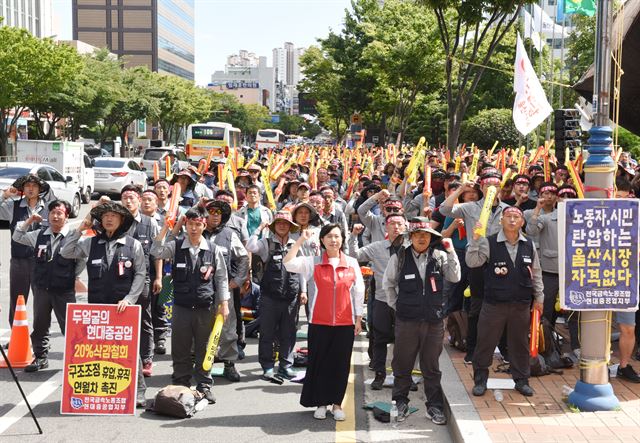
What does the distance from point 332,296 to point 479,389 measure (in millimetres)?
1710

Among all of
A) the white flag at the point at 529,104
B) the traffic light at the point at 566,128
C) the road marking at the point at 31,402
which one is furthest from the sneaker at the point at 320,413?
the traffic light at the point at 566,128

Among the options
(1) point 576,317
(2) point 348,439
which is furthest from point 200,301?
(1) point 576,317

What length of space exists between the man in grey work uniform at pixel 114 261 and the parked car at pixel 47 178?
1296 centimetres

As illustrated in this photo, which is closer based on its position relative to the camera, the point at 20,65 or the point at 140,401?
the point at 140,401

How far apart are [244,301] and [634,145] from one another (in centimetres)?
2555

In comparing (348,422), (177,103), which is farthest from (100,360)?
(177,103)

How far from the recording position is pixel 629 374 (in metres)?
8.04

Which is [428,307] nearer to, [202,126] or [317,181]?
[317,181]

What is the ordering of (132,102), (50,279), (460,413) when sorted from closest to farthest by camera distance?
(460,413) < (50,279) < (132,102)

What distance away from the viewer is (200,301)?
291 inches

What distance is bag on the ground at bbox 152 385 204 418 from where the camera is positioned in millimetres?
7023

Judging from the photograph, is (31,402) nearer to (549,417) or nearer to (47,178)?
(549,417)

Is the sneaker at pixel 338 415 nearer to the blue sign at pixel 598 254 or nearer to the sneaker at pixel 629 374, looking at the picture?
the blue sign at pixel 598 254

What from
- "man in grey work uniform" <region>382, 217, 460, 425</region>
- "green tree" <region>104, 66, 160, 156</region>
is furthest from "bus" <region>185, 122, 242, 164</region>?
"man in grey work uniform" <region>382, 217, 460, 425</region>
